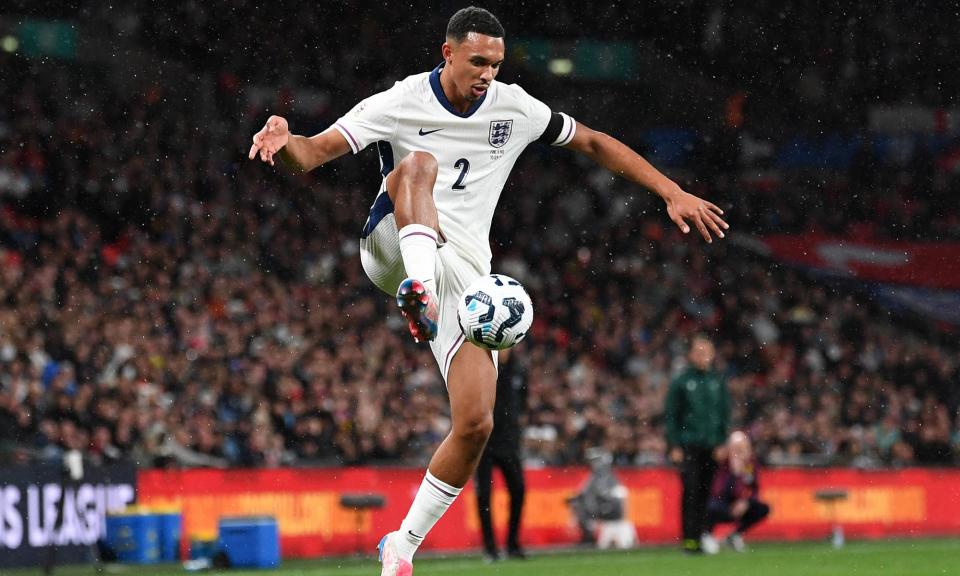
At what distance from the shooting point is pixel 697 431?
14102 millimetres

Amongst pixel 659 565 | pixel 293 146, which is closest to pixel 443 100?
pixel 293 146

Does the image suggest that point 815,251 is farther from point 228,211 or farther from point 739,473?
point 739,473

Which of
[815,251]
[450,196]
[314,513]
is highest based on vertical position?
[815,251]

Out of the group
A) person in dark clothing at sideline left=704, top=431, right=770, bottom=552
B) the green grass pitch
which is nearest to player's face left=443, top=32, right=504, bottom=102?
the green grass pitch

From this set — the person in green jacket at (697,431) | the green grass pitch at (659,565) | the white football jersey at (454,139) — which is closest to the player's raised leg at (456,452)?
the white football jersey at (454,139)

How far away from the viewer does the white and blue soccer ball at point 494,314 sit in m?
6.87

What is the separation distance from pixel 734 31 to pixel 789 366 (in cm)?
787

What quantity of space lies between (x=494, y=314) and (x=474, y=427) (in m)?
0.56

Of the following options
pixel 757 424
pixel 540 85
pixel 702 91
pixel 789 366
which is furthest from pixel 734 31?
pixel 757 424

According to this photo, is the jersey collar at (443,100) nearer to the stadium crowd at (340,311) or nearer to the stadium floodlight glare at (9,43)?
the stadium crowd at (340,311)

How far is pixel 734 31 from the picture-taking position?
29.3m

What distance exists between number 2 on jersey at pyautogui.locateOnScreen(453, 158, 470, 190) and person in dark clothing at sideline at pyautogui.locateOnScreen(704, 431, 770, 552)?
815 cm

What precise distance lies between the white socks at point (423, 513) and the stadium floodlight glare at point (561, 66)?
2200 centimetres

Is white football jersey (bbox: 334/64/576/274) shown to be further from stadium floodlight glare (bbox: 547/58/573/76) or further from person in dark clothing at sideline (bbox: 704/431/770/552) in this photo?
stadium floodlight glare (bbox: 547/58/573/76)
